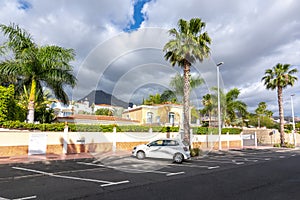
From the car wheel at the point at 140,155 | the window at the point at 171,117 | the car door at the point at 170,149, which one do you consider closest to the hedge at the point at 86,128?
the window at the point at 171,117

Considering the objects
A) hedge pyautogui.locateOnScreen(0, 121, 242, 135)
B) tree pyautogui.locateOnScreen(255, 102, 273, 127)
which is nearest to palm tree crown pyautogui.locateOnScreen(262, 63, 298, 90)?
hedge pyautogui.locateOnScreen(0, 121, 242, 135)

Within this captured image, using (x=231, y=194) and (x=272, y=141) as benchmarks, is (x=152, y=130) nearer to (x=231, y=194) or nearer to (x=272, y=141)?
(x=231, y=194)

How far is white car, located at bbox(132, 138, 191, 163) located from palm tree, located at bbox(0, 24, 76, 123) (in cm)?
774

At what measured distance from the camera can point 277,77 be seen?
103ft

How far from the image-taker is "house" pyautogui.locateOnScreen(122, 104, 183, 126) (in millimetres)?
28928

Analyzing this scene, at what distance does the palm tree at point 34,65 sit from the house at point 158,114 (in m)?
13.0

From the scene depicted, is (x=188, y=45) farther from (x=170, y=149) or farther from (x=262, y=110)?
(x=262, y=110)

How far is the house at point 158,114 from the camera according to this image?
94.9ft

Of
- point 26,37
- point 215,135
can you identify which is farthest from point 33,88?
point 215,135

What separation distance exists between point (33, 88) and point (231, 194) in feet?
49.4

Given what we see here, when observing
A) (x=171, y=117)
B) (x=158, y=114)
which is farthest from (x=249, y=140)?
(x=158, y=114)

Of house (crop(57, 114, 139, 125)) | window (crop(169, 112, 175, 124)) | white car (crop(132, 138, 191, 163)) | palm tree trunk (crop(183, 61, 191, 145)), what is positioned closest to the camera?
white car (crop(132, 138, 191, 163))

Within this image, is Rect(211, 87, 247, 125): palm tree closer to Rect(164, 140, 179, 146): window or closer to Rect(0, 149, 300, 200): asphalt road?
Rect(164, 140, 179, 146): window

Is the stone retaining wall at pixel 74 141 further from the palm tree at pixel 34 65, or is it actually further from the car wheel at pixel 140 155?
the car wheel at pixel 140 155
